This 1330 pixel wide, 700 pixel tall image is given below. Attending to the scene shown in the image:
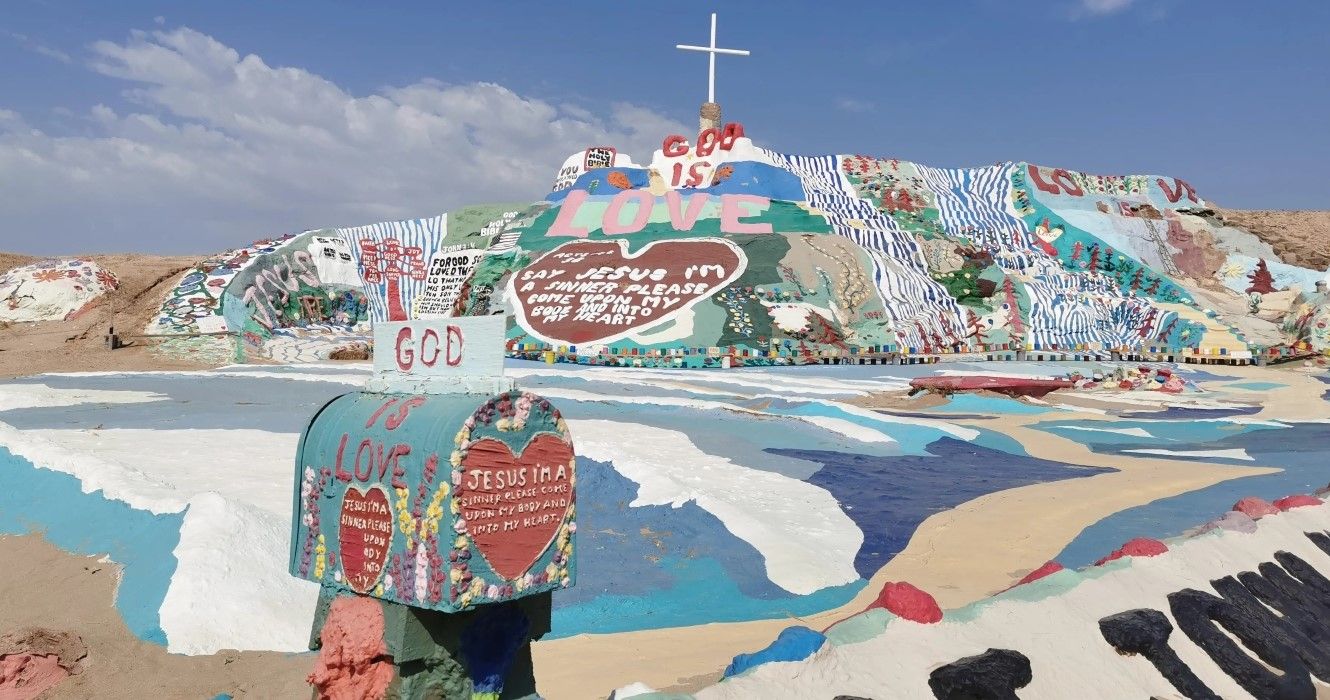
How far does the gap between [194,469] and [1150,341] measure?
28692mm

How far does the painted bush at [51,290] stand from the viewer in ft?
93.4

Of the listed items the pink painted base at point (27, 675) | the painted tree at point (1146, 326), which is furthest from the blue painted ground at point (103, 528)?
the painted tree at point (1146, 326)

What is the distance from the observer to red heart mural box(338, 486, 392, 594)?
10.3 feet

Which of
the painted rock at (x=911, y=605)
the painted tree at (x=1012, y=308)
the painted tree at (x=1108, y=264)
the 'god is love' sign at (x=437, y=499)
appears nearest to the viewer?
the 'god is love' sign at (x=437, y=499)

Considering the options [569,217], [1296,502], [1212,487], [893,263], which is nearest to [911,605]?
[1296,502]

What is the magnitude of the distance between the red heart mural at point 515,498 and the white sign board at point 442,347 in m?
0.31

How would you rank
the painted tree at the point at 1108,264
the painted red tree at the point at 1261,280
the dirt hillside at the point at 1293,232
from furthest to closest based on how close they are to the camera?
the dirt hillside at the point at 1293,232
the painted red tree at the point at 1261,280
the painted tree at the point at 1108,264

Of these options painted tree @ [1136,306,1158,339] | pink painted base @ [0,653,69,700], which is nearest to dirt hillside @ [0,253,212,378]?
pink painted base @ [0,653,69,700]

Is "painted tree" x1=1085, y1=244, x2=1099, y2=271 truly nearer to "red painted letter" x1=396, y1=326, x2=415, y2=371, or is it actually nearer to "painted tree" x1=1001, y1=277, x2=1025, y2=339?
"painted tree" x1=1001, y1=277, x2=1025, y2=339

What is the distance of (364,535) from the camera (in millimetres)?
3219

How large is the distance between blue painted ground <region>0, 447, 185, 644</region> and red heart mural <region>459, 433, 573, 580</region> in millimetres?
2937

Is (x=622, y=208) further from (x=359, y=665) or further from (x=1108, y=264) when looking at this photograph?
(x=359, y=665)

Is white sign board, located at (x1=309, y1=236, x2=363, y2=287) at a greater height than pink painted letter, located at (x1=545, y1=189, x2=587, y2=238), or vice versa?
pink painted letter, located at (x1=545, y1=189, x2=587, y2=238)

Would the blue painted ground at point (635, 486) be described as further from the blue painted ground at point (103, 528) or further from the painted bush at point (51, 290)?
the painted bush at point (51, 290)
